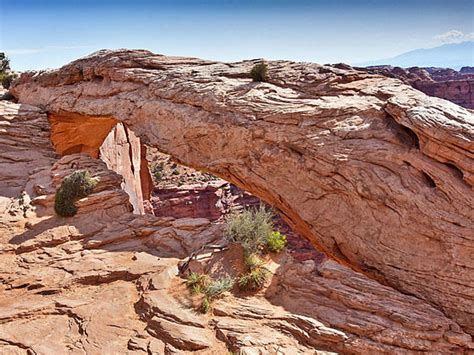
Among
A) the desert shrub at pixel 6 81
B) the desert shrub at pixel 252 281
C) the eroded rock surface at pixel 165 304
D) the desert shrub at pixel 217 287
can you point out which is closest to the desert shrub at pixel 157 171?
the desert shrub at pixel 6 81

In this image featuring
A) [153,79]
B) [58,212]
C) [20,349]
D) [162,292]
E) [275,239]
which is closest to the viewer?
[20,349]

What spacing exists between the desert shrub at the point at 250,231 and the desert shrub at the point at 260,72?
21.6ft

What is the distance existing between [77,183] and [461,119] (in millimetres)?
13189

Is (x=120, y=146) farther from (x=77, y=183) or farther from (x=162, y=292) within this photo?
(x=162, y=292)


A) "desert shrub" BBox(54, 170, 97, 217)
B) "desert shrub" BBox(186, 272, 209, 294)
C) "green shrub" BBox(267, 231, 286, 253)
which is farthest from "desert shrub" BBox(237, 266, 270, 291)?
"desert shrub" BBox(54, 170, 97, 217)

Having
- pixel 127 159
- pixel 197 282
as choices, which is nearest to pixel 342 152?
pixel 197 282

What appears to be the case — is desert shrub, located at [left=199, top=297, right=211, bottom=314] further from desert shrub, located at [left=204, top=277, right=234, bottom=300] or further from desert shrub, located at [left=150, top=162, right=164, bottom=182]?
desert shrub, located at [left=150, top=162, right=164, bottom=182]

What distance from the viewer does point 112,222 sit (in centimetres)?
1382

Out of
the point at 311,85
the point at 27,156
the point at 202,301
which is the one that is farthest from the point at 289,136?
the point at 27,156

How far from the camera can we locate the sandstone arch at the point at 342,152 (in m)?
9.65

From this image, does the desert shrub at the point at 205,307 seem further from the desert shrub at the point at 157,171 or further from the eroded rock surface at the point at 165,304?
the desert shrub at the point at 157,171

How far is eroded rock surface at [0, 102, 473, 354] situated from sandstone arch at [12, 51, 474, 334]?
136 cm

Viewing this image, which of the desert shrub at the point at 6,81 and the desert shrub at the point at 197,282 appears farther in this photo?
the desert shrub at the point at 6,81

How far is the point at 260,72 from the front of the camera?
1541cm
